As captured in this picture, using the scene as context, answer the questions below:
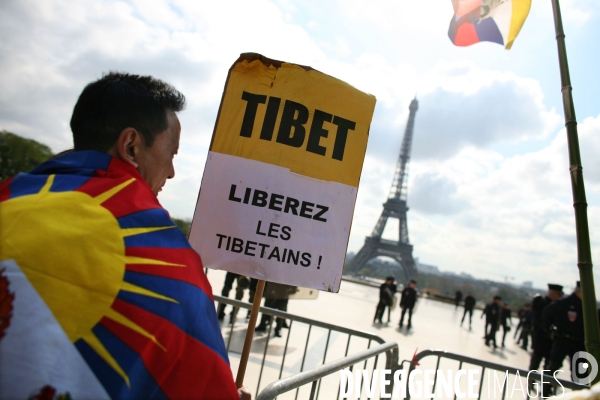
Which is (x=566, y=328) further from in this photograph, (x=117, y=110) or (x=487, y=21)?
(x=117, y=110)

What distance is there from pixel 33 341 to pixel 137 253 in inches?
10.4

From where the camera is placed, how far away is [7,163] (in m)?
47.7

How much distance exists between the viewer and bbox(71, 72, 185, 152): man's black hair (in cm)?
133

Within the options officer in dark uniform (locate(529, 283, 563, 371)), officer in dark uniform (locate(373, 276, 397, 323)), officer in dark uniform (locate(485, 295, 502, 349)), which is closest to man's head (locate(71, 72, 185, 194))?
officer in dark uniform (locate(529, 283, 563, 371))

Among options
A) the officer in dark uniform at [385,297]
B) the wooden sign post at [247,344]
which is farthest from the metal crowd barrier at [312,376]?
the officer in dark uniform at [385,297]

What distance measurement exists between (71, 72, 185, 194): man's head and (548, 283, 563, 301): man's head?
8329 mm

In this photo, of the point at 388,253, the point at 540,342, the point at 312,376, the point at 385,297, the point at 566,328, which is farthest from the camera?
the point at 388,253

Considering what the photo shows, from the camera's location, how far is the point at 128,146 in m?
1.34

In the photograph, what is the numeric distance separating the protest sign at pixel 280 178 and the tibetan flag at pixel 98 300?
1115 mm

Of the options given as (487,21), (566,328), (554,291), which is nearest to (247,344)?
(487,21)

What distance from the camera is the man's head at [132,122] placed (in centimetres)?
133

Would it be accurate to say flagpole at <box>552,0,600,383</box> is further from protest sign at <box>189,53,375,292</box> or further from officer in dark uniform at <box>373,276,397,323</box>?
officer in dark uniform at <box>373,276,397,323</box>

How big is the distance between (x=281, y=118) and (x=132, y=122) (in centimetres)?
104

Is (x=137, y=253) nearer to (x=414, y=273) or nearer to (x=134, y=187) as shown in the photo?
(x=134, y=187)
